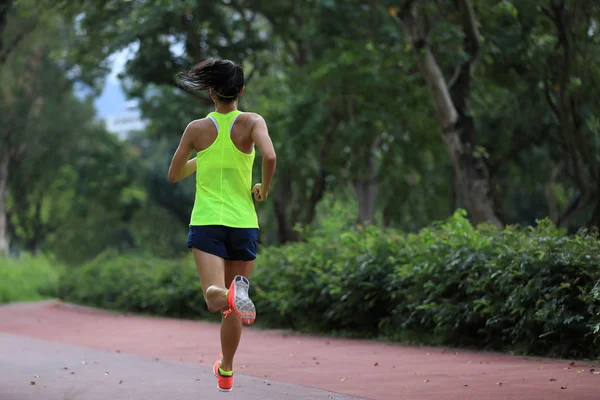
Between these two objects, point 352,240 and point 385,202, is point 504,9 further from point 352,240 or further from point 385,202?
point 385,202

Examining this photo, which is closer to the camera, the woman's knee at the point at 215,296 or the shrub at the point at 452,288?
the woman's knee at the point at 215,296

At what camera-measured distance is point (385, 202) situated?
94.9ft

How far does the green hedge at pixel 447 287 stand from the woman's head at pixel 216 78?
12.0ft

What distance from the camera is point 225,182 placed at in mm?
5332

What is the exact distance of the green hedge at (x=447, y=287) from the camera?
26.2 feet

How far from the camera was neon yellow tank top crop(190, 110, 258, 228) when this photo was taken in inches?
209

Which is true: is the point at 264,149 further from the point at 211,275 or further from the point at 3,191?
the point at 3,191

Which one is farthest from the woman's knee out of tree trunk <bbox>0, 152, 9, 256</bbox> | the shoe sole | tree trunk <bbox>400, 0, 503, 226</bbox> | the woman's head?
tree trunk <bbox>0, 152, 9, 256</bbox>

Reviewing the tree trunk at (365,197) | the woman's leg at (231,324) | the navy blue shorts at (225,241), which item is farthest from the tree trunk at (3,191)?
the navy blue shorts at (225,241)

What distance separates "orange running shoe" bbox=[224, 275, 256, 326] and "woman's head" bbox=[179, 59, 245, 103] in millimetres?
1185

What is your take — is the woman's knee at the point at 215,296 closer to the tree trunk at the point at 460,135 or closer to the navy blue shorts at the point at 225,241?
the navy blue shorts at the point at 225,241

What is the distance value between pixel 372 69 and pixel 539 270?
11.7m

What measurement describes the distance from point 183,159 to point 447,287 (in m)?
5.07

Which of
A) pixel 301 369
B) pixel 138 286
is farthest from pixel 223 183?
pixel 138 286
